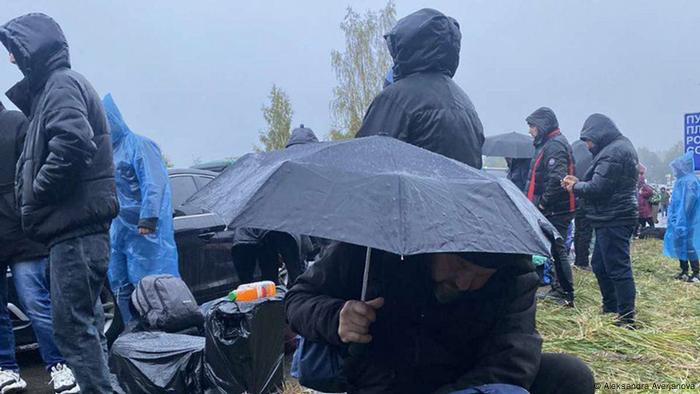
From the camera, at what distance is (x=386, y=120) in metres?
3.23

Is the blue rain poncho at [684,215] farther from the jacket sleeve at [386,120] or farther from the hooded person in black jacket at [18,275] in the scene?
the hooded person in black jacket at [18,275]

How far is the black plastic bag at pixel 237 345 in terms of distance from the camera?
11.5 ft

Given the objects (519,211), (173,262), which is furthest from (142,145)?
(519,211)

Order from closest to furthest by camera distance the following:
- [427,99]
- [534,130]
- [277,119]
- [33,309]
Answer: [427,99] → [33,309] → [534,130] → [277,119]

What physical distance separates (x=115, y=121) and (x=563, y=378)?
12.2 feet

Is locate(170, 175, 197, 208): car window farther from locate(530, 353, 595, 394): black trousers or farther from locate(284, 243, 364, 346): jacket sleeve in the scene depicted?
locate(530, 353, 595, 394): black trousers

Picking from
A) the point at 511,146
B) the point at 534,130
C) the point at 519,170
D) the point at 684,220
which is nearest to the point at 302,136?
the point at 534,130

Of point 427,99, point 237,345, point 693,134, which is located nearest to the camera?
point 427,99

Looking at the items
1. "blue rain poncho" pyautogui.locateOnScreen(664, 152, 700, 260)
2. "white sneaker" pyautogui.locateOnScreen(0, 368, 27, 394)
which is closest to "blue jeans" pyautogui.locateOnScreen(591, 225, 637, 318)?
"blue rain poncho" pyautogui.locateOnScreen(664, 152, 700, 260)

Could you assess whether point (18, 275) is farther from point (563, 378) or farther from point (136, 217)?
point (563, 378)

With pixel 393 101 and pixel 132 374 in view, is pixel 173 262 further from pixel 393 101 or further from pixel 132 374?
pixel 393 101

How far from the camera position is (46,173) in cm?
308

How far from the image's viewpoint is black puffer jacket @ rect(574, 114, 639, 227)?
5.37 meters

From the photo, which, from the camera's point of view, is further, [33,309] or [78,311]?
[33,309]
